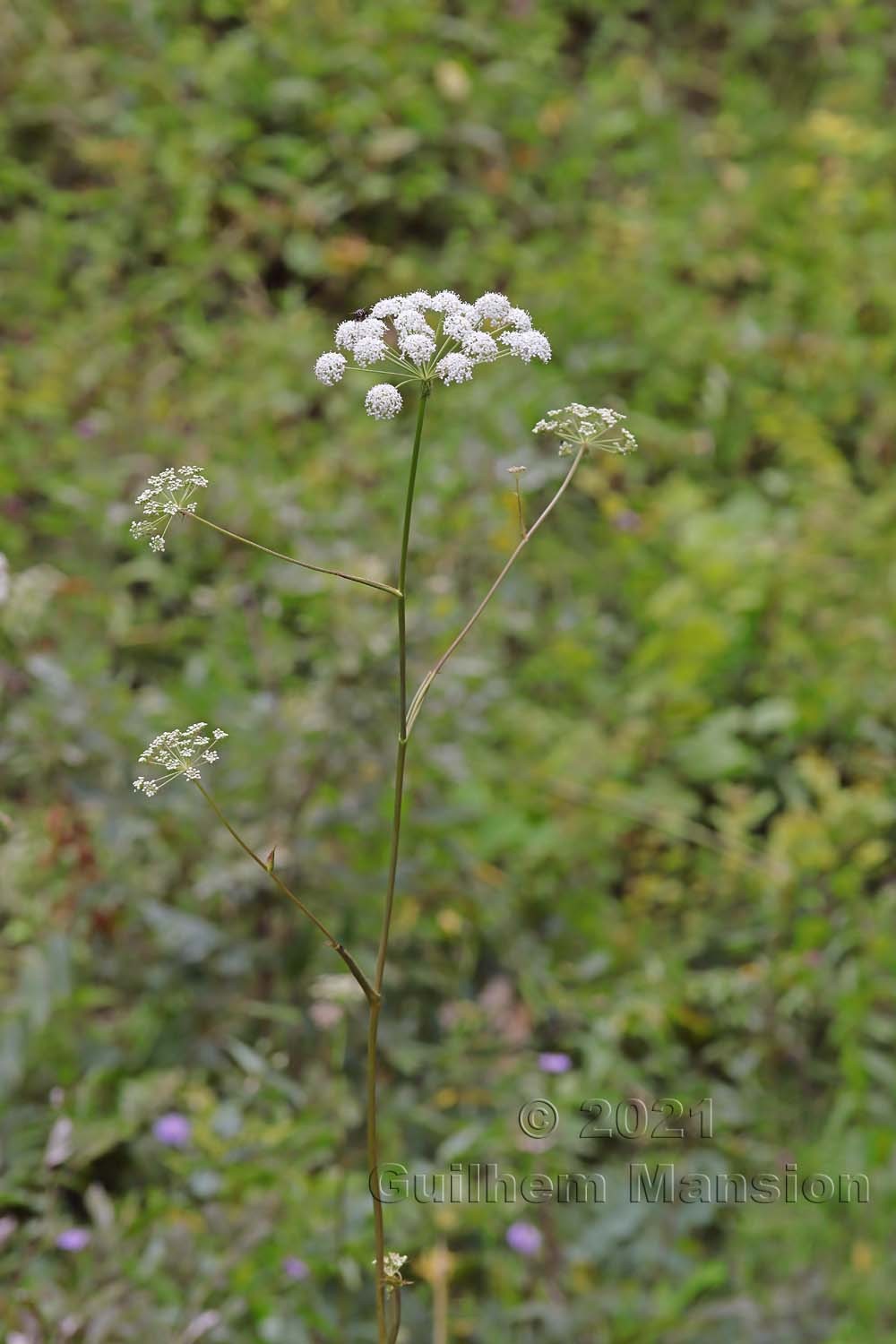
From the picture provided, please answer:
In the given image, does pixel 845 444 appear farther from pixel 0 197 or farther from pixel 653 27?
pixel 0 197

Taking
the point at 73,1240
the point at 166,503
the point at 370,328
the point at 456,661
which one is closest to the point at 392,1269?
the point at 166,503

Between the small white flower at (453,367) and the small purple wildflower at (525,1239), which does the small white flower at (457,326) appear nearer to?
the small white flower at (453,367)

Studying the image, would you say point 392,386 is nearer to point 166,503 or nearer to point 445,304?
point 445,304

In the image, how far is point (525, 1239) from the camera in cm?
181

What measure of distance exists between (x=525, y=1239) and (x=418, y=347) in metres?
1.42

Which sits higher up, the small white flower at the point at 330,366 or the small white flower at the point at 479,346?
the small white flower at the point at 479,346

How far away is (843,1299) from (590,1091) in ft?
1.70

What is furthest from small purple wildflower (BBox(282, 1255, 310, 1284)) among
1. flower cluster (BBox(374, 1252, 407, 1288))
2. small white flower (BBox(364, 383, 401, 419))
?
small white flower (BBox(364, 383, 401, 419))

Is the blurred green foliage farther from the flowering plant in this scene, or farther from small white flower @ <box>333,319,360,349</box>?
small white flower @ <box>333,319,360,349</box>

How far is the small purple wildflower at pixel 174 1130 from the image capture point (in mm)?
1843

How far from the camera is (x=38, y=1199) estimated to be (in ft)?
5.11

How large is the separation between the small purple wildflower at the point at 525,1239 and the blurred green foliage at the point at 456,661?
0.04m

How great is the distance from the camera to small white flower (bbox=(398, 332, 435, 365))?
86cm

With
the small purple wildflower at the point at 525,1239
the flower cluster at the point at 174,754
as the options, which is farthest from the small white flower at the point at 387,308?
the small purple wildflower at the point at 525,1239
